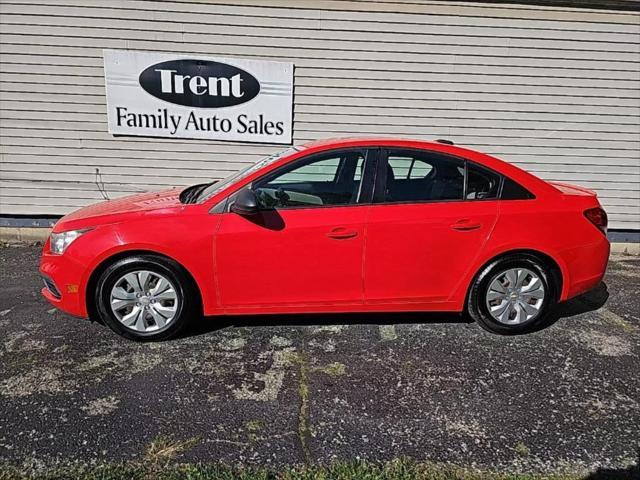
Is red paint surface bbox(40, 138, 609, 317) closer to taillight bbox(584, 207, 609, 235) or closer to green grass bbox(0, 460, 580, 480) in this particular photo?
taillight bbox(584, 207, 609, 235)

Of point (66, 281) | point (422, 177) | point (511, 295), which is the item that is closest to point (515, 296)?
point (511, 295)

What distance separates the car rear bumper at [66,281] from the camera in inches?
143

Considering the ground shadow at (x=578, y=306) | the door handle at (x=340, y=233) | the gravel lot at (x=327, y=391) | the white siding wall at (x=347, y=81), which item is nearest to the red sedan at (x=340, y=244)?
the door handle at (x=340, y=233)

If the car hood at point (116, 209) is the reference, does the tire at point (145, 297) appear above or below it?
below

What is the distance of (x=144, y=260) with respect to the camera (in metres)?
3.63

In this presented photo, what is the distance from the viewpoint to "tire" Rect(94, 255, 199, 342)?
12.0 ft

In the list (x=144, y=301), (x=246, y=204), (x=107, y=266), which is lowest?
(x=144, y=301)

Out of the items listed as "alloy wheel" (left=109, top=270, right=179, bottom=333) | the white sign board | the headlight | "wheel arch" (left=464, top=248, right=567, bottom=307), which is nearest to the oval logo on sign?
the white sign board

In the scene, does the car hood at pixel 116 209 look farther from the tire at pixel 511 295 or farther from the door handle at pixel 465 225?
the tire at pixel 511 295

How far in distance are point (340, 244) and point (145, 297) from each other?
4.82 feet

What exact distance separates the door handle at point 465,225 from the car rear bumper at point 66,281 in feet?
8.93

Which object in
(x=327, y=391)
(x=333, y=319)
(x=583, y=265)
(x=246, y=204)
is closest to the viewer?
(x=327, y=391)

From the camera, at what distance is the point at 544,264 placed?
13.0 feet

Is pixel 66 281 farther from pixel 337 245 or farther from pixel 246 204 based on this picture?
pixel 337 245
